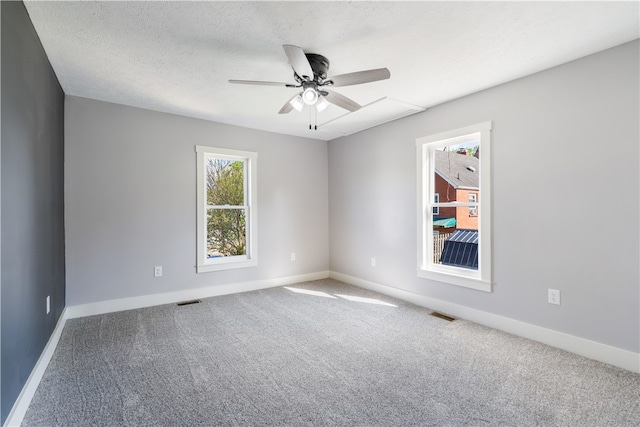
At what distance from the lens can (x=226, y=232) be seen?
15.0ft

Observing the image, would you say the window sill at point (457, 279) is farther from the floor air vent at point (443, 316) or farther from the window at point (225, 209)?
the window at point (225, 209)

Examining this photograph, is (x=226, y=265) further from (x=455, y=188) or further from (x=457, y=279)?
(x=455, y=188)

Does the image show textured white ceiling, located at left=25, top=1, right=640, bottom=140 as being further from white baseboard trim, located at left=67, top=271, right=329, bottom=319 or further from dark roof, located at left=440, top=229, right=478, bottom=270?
white baseboard trim, located at left=67, top=271, right=329, bottom=319

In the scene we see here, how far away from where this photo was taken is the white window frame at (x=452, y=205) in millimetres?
3178

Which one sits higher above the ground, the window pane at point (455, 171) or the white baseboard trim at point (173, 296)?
the window pane at point (455, 171)

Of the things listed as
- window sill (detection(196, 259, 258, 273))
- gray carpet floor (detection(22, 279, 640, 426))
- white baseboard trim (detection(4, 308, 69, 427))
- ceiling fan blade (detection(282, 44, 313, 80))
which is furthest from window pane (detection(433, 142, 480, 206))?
white baseboard trim (detection(4, 308, 69, 427))

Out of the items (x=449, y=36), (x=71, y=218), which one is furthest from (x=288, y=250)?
(x=449, y=36)

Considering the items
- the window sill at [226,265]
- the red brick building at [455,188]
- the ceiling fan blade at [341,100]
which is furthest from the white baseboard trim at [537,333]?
the ceiling fan blade at [341,100]

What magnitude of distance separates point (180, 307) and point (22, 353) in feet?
6.39

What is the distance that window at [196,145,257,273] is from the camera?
421cm

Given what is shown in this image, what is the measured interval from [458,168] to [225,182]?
10.5ft

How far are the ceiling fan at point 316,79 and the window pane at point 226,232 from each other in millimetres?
2221

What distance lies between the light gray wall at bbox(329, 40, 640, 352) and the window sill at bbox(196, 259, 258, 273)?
2.53 metres

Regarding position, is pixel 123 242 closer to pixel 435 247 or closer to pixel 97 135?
pixel 97 135
